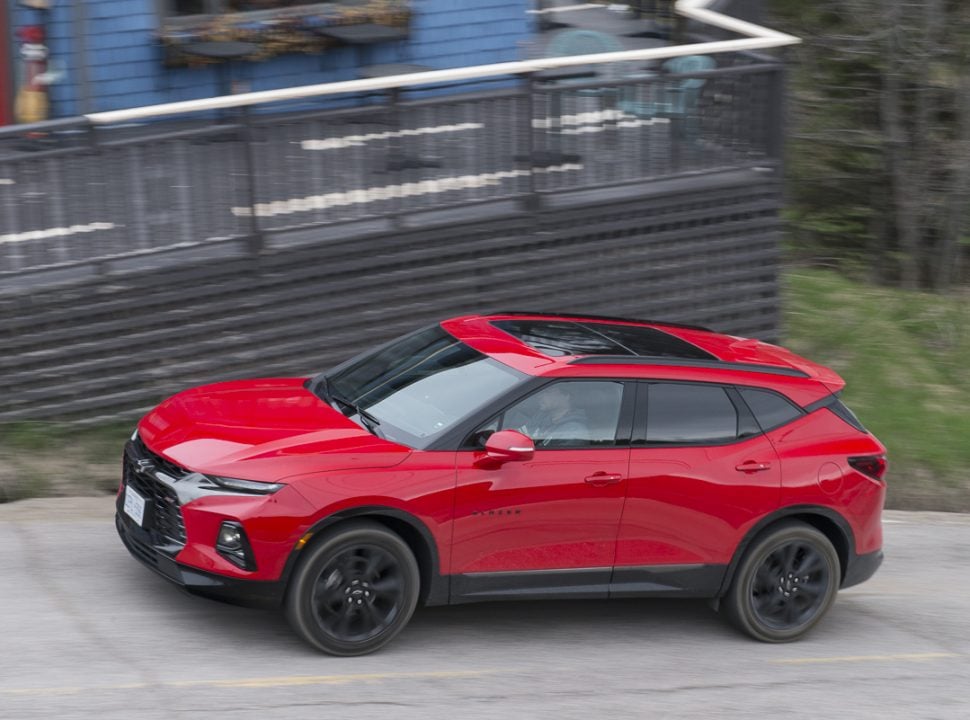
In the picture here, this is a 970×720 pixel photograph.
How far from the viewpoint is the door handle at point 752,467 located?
24.8 feet

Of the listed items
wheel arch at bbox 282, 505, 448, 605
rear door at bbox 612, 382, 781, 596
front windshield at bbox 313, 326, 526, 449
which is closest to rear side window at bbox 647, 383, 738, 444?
rear door at bbox 612, 382, 781, 596

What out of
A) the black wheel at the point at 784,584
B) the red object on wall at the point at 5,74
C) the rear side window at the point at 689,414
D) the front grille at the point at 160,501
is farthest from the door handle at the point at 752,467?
the red object on wall at the point at 5,74

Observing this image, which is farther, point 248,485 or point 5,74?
point 5,74

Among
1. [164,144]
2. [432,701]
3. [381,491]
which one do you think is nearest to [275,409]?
[381,491]

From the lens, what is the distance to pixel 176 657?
22.2ft

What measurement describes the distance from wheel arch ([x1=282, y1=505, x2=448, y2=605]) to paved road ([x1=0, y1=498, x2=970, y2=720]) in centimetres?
37

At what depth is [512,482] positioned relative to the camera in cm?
702

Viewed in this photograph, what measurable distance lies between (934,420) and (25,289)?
730cm

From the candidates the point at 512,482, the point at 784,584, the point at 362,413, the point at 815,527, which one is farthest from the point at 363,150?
the point at 784,584

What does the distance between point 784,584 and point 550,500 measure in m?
1.67

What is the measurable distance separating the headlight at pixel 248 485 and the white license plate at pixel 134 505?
24.5 inches

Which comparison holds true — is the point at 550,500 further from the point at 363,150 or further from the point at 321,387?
the point at 363,150

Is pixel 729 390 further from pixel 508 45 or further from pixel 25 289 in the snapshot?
pixel 508 45

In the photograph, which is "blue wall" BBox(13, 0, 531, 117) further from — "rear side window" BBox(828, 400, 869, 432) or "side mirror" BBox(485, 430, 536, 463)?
"side mirror" BBox(485, 430, 536, 463)
